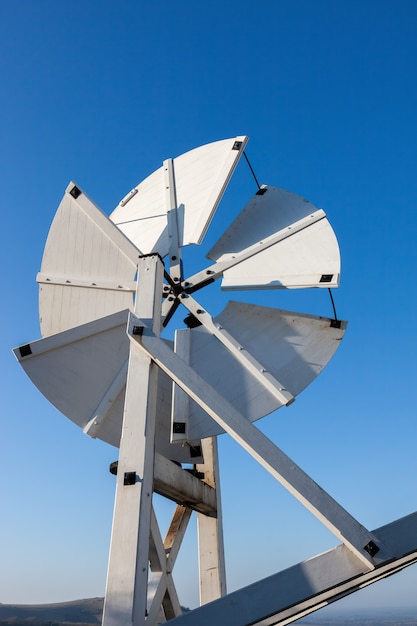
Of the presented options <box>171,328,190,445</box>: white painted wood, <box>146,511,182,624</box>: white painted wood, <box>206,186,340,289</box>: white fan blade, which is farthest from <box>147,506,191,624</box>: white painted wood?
<box>206,186,340,289</box>: white fan blade

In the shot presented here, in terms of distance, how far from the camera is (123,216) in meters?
10.1

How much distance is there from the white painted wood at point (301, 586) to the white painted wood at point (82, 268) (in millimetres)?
4109

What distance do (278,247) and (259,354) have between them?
→ 5.11 ft

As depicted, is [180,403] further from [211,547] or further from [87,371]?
[211,547]

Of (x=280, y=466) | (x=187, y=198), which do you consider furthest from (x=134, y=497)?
(x=187, y=198)

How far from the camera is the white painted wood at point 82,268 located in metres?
7.98

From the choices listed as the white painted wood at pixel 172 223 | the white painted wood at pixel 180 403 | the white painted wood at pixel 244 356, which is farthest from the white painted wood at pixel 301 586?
the white painted wood at pixel 172 223

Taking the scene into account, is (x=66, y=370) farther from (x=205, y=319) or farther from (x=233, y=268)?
(x=233, y=268)

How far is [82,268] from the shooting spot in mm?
8367

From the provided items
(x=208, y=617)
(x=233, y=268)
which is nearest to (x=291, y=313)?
(x=233, y=268)

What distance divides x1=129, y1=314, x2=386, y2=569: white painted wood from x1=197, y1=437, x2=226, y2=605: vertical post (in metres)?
3.88

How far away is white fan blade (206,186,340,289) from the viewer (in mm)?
7699

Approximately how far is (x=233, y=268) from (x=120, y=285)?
5.04 ft

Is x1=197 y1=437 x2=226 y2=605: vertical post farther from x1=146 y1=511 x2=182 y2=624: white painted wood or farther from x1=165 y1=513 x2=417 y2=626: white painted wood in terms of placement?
x1=165 y1=513 x2=417 y2=626: white painted wood
